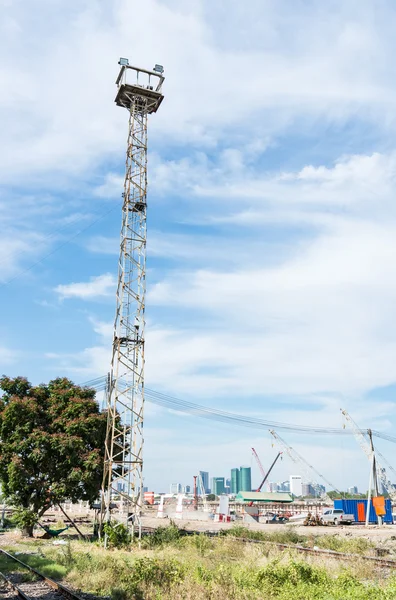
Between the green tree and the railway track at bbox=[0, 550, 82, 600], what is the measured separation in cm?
983

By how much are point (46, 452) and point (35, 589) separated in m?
13.0

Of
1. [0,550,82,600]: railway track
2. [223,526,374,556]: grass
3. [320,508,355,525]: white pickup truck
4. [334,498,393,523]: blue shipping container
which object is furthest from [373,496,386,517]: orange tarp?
[0,550,82,600]: railway track

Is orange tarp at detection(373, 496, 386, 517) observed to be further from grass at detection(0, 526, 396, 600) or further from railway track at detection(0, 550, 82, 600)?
railway track at detection(0, 550, 82, 600)

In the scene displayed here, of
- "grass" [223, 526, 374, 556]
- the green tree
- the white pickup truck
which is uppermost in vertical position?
the green tree

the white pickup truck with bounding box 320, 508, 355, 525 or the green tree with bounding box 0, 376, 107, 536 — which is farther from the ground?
the green tree with bounding box 0, 376, 107, 536

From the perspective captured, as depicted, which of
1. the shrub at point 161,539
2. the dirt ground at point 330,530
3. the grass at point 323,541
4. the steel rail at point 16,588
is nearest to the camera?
the steel rail at point 16,588

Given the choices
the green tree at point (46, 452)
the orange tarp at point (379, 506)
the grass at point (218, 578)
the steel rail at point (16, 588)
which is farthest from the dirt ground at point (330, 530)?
the steel rail at point (16, 588)

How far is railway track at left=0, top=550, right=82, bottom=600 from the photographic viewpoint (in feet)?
43.4

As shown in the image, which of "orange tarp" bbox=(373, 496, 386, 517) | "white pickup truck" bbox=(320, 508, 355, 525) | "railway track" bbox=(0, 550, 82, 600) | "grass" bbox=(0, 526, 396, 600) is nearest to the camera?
"grass" bbox=(0, 526, 396, 600)

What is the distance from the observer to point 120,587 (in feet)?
43.2

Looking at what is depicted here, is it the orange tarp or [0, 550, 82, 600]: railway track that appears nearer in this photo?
[0, 550, 82, 600]: railway track

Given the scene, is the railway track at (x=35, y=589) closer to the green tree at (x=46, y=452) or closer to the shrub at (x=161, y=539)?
the shrub at (x=161, y=539)

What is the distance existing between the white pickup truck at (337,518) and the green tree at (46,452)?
29.6 meters

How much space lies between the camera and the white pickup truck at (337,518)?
48.5 m
